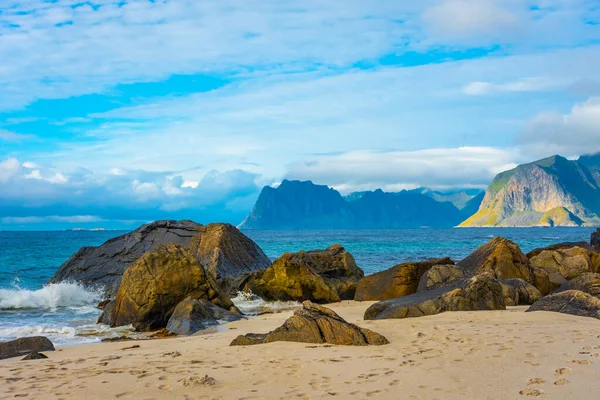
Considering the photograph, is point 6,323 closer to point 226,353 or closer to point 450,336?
point 226,353

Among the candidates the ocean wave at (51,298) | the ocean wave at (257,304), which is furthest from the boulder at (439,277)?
the ocean wave at (51,298)

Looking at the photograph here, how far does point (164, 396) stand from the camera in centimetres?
666

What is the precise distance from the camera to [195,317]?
14438 millimetres

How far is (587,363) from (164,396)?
5.80 meters

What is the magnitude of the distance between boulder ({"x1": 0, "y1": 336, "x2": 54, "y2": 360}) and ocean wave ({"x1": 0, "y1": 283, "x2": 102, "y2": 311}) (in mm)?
10846

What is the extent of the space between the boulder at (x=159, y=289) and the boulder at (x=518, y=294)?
26.5 feet

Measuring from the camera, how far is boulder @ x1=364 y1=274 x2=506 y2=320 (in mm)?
13781

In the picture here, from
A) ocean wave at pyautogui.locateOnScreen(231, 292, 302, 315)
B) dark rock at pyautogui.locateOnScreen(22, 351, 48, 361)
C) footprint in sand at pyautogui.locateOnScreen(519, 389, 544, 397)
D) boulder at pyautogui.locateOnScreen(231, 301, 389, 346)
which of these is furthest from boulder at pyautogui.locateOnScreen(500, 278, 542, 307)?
dark rock at pyautogui.locateOnScreen(22, 351, 48, 361)

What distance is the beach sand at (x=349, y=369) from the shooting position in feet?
22.2

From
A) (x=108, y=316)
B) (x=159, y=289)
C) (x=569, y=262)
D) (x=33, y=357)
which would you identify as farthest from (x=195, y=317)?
(x=569, y=262)

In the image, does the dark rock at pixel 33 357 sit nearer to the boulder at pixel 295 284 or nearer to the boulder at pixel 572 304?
the boulder at pixel 572 304

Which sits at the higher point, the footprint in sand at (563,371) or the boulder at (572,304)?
the footprint in sand at (563,371)

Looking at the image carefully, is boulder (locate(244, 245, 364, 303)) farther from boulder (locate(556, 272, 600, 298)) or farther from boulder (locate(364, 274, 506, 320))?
boulder (locate(556, 272, 600, 298))

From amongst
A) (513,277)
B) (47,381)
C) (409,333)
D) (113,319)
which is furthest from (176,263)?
(513,277)
